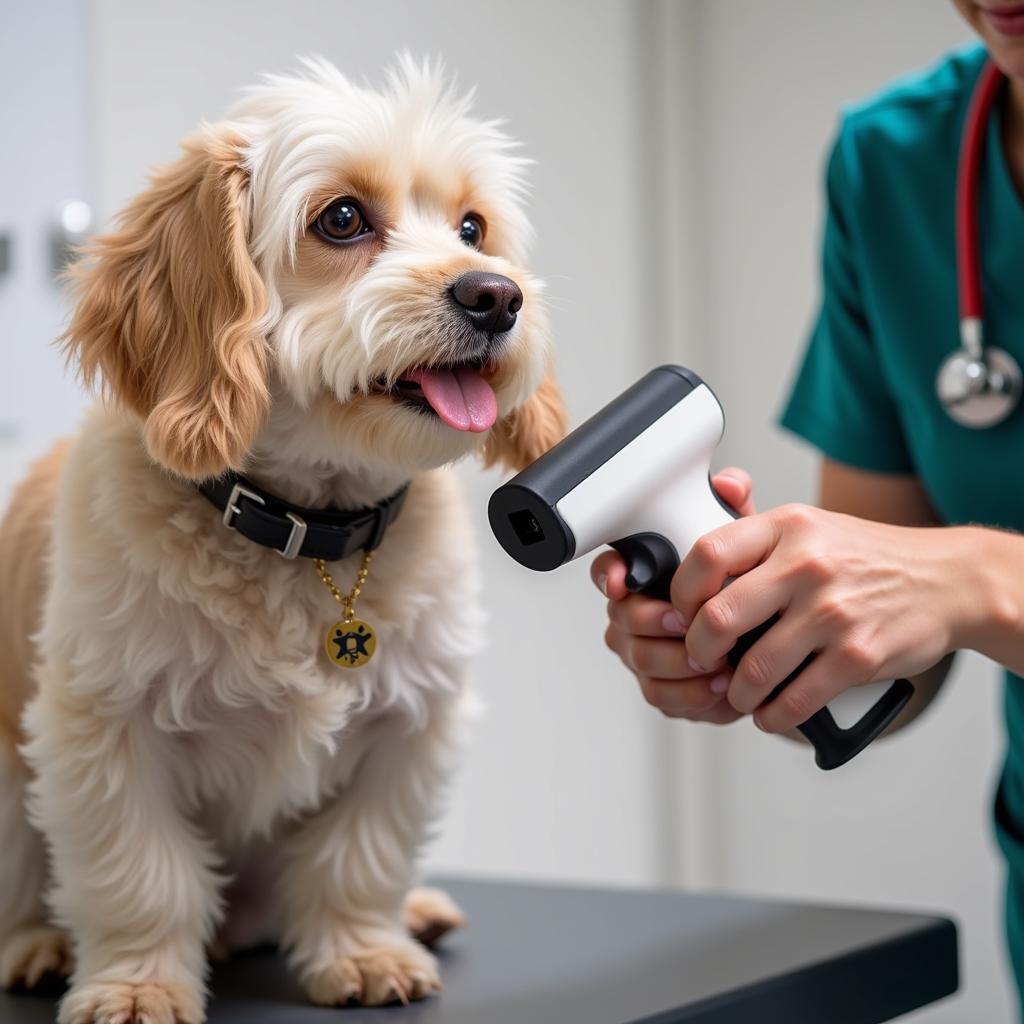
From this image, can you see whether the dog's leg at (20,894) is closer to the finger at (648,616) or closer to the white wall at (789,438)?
the finger at (648,616)

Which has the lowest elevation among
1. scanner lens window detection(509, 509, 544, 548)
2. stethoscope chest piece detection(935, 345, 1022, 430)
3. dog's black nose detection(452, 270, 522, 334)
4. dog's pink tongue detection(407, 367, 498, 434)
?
scanner lens window detection(509, 509, 544, 548)

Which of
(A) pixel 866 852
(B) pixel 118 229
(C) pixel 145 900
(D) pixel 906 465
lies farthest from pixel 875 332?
(A) pixel 866 852

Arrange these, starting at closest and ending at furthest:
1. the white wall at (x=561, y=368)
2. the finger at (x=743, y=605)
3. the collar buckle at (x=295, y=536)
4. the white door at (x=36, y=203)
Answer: the finger at (x=743, y=605), the collar buckle at (x=295, y=536), the white door at (x=36, y=203), the white wall at (x=561, y=368)

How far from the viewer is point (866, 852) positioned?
7.65 ft

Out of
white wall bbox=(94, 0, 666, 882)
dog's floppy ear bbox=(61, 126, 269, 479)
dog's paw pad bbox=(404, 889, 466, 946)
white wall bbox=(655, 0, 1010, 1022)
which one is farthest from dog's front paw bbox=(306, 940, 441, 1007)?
white wall bbox=(655, 0, 1010, 1022)

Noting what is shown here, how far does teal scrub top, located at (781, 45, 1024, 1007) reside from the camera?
116 centimetres

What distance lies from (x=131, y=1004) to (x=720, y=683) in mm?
401

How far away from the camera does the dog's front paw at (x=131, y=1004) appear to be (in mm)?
802

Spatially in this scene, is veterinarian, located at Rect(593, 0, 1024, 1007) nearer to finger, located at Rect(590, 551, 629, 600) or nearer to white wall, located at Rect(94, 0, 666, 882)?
finger, located at Rect(590, 551, 629, 600)

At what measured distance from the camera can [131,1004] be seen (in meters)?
0.81

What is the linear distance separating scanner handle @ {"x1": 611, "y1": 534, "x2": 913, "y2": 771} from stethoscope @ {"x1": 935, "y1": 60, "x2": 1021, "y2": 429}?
15.7 inches

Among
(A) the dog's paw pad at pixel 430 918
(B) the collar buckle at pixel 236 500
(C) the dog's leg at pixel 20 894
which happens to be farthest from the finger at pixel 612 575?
(C) the dog's leg at pixel 20 894

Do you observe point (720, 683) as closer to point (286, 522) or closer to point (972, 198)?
point (286, 522)

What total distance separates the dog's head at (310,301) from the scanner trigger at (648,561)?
4.6 inches
